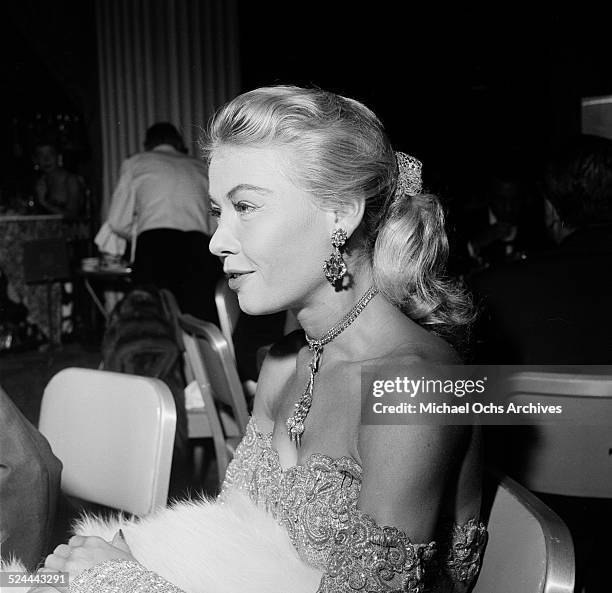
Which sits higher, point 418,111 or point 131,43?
point 131,43

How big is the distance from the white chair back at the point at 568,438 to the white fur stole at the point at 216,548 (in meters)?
0.61

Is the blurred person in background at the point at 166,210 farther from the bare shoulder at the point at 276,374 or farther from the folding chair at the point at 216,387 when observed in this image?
the bare shoulder at the point at 276,374

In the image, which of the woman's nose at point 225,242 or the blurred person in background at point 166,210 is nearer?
the woman's nose at point 225,242

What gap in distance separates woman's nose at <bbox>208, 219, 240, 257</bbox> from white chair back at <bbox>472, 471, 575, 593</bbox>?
495 mm

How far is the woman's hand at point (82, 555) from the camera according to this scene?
3.64 ft

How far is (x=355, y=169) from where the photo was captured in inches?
49.7

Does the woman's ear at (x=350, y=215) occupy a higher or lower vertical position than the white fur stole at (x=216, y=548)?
higher

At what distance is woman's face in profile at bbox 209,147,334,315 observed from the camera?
1.23 metres

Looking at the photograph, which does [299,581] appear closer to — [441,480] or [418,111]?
[441,480]

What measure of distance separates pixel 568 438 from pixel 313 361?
61 cm

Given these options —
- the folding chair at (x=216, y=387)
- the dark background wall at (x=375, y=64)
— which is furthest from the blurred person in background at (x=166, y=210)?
the dark background wall at (x=375, y=64)

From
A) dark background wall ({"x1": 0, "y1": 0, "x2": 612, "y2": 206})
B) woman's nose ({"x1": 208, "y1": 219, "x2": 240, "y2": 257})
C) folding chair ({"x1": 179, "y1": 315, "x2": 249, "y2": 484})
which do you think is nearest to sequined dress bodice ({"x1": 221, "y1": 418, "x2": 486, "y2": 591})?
woman's nose ({"x1": 208, "y1": 219, "x2": 240, "y2": 257})

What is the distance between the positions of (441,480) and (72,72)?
27.4ft

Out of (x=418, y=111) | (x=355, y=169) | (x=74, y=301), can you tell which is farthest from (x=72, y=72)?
(x=355, y=169)
